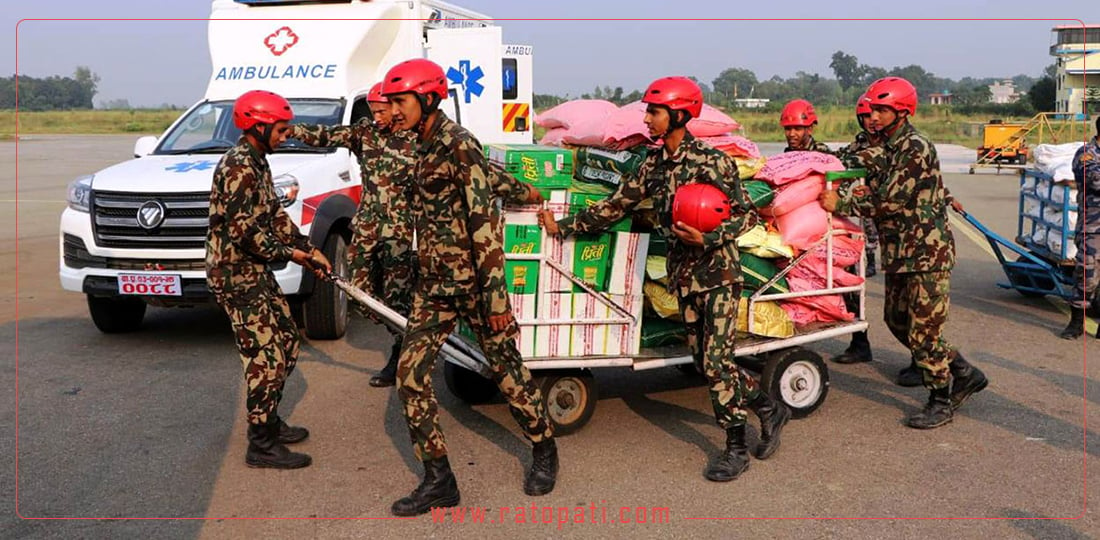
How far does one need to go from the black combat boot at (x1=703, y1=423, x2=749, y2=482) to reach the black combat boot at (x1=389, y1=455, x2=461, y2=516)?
1.33 m

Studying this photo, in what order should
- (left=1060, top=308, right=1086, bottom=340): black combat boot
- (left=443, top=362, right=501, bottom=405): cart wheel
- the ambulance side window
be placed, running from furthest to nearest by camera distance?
the ambulance side window < (left=1060, top=308, right=1086, bottom=340): black combat boot < (left=443, top=362, right=501, bottom=405): cart wheel

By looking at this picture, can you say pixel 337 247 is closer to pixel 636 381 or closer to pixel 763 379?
pixel 636 381

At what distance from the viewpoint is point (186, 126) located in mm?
9211

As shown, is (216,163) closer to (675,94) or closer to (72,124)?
(675,94)

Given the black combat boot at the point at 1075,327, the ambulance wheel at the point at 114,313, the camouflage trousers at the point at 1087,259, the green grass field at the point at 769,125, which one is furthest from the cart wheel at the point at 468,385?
the green grass field at the point at 769,125

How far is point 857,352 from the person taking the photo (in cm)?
770

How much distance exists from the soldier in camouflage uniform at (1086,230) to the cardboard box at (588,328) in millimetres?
4760

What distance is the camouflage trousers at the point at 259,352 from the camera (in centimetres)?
543

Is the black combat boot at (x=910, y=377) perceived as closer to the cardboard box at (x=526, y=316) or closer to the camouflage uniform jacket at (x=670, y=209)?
the camouflage uniform jacket at (x=670, y=209)

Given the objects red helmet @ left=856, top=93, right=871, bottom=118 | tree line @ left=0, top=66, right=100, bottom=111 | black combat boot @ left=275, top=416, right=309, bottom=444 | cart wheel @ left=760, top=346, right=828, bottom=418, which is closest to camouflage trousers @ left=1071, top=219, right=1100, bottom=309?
red helmet @ left=856, top=93, right=871, bottom=118

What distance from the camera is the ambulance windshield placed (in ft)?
28.9

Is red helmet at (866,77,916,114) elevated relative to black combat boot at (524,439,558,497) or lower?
elevated

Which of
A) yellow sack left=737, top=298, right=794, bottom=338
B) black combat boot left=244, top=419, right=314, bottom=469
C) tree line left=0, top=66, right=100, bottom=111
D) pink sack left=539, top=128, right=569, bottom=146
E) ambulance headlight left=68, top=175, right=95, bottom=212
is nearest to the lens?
black combat boot left=244, top=419, right=314, bottom=469

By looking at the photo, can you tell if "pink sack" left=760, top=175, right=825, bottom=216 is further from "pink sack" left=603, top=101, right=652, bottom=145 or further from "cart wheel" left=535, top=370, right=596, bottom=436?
"cart wheel" left=535, top=370, right=596, bottom=436
